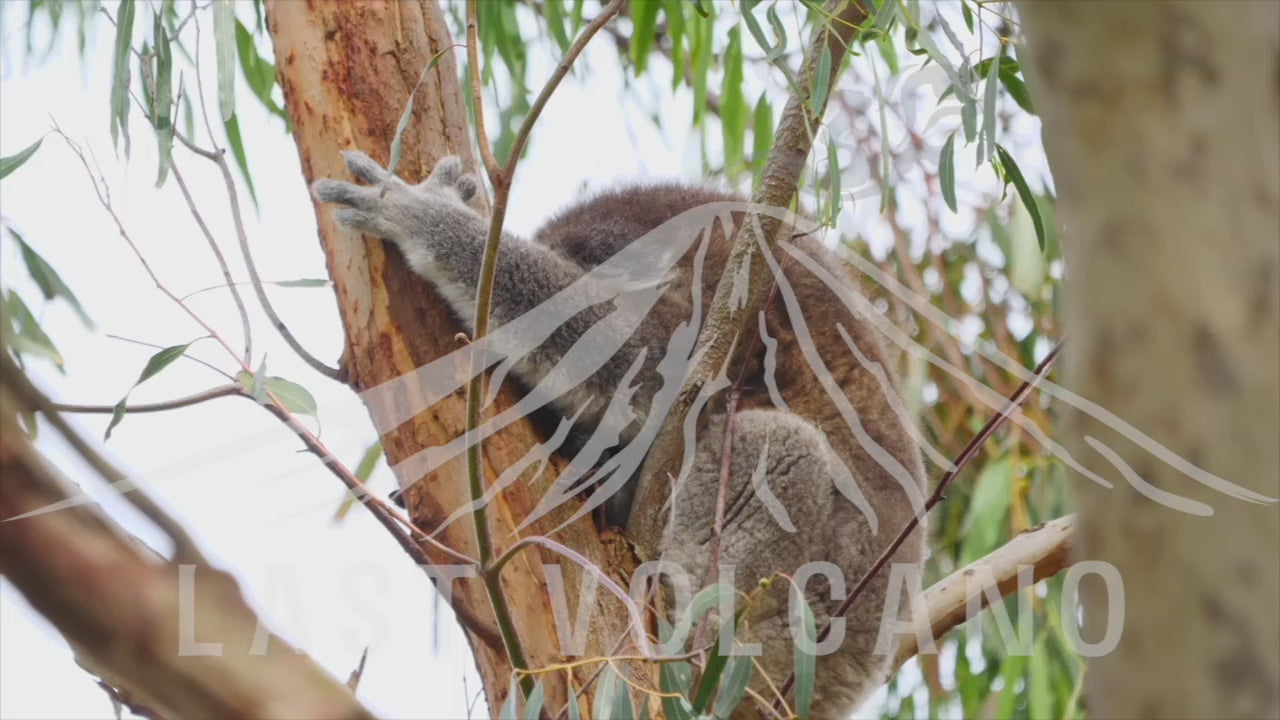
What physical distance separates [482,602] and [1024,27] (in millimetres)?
1344

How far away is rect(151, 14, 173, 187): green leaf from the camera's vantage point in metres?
1.97

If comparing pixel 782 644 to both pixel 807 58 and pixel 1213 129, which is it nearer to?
pixel 807 58

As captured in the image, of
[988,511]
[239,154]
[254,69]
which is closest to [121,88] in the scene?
[239,154]

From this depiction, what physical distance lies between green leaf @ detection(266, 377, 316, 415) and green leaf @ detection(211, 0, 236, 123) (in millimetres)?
600

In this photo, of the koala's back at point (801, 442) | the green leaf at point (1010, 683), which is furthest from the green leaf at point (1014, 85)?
the green leaf at point (1010, 683)

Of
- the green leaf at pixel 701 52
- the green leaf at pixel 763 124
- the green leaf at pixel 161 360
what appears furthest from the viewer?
the green leaf at pixel 763 124

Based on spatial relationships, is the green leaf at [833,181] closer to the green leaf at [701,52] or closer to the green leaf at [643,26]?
the green leaf at [643,26]

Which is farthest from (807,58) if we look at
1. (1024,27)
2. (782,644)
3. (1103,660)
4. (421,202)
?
(1103,660)

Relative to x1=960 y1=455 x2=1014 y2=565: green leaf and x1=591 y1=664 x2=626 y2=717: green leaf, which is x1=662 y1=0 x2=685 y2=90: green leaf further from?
x1=591 y1=664 x2=626 y2=717: green leaf

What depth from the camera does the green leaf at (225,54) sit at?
2126mm

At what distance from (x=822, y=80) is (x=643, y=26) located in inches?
59.7

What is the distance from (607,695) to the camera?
143 centimetres

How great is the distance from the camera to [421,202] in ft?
7.07

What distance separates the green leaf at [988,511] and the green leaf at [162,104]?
8.61 ft
